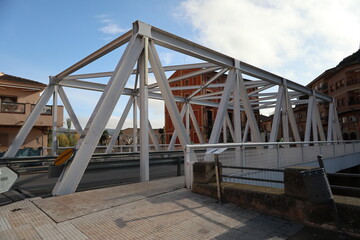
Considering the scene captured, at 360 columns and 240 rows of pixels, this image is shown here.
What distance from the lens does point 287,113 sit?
15055mm

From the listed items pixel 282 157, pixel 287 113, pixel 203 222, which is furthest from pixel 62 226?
pixel 287 113

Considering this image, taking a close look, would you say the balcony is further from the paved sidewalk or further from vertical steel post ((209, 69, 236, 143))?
vertical steel post ((209, 69, 236, 143))

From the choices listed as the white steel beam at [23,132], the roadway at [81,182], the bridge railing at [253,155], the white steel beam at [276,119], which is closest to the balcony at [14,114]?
the white steel beam at [23,132]

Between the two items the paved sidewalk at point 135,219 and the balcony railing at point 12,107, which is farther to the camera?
the balcony railing at point 12,107

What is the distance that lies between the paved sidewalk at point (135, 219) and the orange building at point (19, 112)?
16.7m

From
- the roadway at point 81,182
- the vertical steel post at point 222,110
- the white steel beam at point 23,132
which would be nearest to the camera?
the roadway at point 81,182

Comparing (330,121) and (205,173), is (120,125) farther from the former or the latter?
(330,121)

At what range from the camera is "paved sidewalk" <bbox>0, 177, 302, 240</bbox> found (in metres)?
3.62

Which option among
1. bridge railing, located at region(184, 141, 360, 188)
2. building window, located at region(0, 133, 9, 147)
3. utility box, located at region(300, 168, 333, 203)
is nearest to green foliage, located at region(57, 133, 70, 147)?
building window, located at region(0, 133, 9, 147)

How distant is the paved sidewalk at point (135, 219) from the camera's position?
3.62 meters

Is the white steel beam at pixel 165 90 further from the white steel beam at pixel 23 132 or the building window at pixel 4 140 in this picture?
the building window at pixel 4 140

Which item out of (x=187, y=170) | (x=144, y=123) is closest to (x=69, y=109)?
(x=144, y=123)

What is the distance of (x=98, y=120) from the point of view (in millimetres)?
6520

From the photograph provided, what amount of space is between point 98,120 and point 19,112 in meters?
16.7
